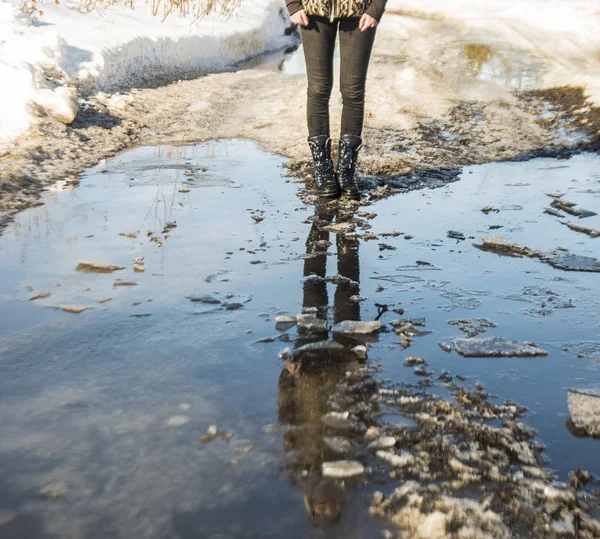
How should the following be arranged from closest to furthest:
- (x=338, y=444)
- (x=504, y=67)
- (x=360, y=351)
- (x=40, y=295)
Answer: (x=338, y=444) → (x=360, y=351) → (x=40, y=295) → (x=504, y=67)

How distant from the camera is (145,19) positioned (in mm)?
12461

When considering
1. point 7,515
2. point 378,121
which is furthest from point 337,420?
point 378,121

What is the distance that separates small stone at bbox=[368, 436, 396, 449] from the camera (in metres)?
2.00

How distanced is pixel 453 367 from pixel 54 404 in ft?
4.49

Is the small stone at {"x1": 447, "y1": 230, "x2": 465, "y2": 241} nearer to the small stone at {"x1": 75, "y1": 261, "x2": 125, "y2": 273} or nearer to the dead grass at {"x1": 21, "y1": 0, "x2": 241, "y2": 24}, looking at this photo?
the small stone at {"x1": 75, "y1": 261, "x2": 125, "y2": 273}

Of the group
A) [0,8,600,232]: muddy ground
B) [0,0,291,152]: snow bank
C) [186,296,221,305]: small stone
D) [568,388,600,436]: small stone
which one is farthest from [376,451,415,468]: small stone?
[0,0,291,152]: snow bank

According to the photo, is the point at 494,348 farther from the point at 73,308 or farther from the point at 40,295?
the point at 40,295

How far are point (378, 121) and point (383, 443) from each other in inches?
207

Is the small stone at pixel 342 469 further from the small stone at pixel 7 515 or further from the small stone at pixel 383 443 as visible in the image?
the small stone at pixel 7 515

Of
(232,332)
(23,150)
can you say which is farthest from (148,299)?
(23,150)

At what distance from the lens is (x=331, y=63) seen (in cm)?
452

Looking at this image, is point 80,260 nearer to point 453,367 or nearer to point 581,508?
point 453,367

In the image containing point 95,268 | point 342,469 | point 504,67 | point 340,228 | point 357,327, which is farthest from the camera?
point 504,67

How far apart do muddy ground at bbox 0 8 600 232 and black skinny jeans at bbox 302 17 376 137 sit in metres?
0.68
